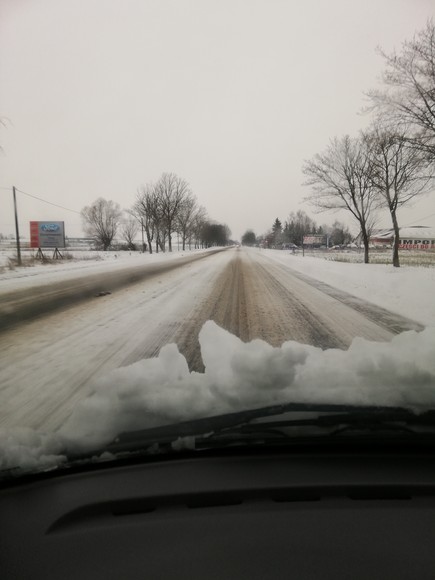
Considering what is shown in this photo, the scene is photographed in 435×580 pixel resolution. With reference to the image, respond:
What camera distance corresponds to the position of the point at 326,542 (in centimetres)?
138

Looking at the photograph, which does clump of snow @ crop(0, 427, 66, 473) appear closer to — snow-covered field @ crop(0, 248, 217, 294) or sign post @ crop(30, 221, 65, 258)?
snow-covered field @ crop(0, 248, 217, 294)

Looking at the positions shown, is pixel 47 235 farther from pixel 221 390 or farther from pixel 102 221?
pixel 102 221

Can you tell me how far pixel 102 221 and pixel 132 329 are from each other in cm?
6513

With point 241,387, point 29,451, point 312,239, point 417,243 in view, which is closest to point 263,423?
point 241,387

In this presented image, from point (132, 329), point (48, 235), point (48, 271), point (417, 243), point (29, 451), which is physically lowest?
point (132, 329)

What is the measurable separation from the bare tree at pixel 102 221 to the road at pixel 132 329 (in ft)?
198

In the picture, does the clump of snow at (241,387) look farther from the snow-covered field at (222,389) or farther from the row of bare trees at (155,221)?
the row of bare trees at (155,221)

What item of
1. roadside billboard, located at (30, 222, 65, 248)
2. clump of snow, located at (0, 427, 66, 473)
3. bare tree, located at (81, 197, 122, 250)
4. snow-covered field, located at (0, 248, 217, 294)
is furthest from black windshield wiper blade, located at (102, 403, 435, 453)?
bare tree, located at (81, 197, 122, 250)

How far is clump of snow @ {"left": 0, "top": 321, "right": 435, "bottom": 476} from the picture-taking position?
1.95 metres

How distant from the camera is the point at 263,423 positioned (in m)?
1.89

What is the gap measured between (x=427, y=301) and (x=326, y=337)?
467cm

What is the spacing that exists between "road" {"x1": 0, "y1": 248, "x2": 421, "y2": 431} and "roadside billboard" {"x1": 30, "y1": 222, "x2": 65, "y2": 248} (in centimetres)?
1786

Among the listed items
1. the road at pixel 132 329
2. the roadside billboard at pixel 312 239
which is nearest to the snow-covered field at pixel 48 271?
the road at pixel 132 329

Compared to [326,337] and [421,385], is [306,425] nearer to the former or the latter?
[421,385]
